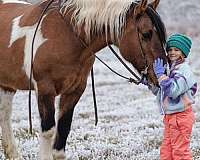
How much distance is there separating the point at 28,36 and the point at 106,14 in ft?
3.67

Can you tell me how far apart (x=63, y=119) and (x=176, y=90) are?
63.7 inches

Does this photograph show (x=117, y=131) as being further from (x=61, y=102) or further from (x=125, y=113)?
(x=61, y=102)

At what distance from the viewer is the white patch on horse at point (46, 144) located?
6.70 m

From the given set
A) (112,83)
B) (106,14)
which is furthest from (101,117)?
(112,83)

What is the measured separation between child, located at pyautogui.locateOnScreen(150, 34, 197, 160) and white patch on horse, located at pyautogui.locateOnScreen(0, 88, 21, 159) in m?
2.59

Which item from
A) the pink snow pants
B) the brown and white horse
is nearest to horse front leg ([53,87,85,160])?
the brown and white horse

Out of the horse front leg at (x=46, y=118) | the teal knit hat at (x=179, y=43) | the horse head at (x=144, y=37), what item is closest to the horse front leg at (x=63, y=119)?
the horse front leg at (x=46, y=118)

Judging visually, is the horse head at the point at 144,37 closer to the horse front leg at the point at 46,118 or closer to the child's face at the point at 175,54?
the child's face at the point at 175,54

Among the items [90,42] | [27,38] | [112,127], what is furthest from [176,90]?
[112,127]

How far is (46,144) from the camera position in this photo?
6.84 meters

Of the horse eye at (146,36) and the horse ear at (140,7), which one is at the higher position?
the horse ear at (140,7)

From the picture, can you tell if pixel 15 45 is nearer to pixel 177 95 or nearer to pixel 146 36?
pixel 146 36

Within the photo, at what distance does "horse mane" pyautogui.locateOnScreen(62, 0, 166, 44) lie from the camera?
19.5 ft

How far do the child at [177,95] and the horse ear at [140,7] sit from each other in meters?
0.54
